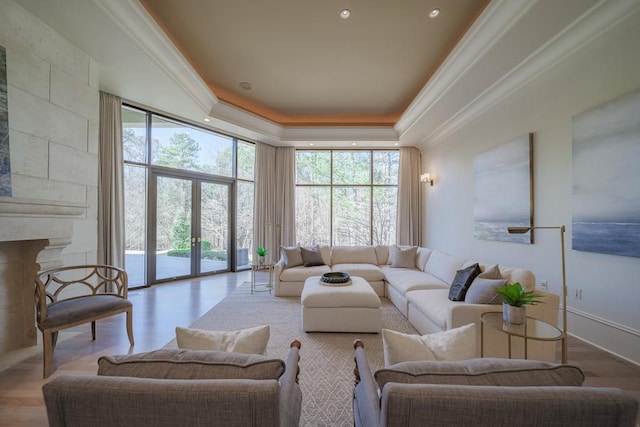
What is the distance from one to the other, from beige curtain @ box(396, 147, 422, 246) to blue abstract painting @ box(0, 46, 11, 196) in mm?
6384

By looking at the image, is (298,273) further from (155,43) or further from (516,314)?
(155,43)

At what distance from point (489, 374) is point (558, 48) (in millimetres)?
3586

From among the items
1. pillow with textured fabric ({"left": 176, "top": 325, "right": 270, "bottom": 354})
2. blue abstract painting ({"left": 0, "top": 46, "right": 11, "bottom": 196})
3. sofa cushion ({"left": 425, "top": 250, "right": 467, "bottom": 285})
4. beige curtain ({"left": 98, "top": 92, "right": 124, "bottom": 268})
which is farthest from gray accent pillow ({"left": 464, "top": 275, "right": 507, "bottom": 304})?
beige curtain ({"left": 98, "top": 92, "right": 124, "bottom": 268})

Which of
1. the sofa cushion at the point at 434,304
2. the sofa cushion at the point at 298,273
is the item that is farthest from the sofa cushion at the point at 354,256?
the sofa cushion at the point at 434,304

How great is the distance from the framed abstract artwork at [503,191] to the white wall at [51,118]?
5.35 metres

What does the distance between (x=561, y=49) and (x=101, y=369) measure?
443 centimetres

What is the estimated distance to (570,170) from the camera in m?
2.89

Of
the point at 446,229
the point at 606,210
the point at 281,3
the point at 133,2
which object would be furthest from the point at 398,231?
the point at 133,2

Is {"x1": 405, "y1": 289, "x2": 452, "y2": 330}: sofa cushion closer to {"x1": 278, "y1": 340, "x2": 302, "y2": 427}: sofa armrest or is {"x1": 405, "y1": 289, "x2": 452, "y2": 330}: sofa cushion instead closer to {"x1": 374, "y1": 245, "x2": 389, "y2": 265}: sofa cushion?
{"x1": 278, "y1": 340, "x2": 302, "y2": 427}: sofa armrest

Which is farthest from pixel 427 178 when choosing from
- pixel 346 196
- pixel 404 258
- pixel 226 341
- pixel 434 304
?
pixel 226 341

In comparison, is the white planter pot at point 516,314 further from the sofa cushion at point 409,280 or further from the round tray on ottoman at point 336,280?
the round tray on ottoman at point 336,280

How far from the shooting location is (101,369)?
2.94 ft

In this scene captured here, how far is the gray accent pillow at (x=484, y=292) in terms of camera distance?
2396 mm

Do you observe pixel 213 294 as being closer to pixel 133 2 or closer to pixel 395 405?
pixel 133 2
